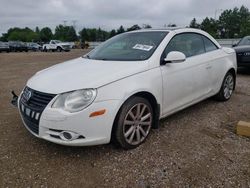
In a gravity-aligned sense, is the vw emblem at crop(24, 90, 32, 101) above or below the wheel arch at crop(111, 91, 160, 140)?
above

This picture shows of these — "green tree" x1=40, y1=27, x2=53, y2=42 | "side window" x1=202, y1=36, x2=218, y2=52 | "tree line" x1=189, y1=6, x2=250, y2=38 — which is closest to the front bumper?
"side window" x1=202, y1=36, x2=218, y2=52

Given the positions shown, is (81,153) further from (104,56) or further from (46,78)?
(104,56)

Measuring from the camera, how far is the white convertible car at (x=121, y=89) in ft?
9.72

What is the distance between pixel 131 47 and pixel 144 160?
5.70ft

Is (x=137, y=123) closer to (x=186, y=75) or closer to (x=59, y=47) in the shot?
(x=186, y=75)

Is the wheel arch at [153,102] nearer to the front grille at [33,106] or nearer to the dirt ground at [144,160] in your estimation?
the dirt ground at [144,160]

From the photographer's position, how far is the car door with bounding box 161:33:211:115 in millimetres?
3783

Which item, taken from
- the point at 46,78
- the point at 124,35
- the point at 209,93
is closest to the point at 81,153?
the point at 46,78

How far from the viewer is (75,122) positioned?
2.89m

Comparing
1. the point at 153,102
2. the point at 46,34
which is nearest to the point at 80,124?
the point at 153,102

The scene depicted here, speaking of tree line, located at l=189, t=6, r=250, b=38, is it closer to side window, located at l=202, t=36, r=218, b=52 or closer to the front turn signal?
side window, located at l=202, t=36, r=218, b=52

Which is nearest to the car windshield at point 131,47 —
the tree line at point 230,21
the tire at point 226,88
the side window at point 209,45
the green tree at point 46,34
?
the side window at point 209,45

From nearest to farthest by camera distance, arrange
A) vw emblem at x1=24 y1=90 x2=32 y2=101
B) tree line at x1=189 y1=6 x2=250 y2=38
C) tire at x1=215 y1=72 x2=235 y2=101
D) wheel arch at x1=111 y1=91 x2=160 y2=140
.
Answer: vw emblem at x1=24 y1=90 x2=32 y2=101 → wheel arch at x1=111 y1=91 x2=160 y2=140 → tire at x1=215 y1=72 x2=235 y2=101 → tree line at x1=189 y1=6 x2=250 y2=38

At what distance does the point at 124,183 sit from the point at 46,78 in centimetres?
164
